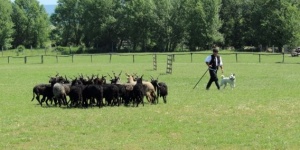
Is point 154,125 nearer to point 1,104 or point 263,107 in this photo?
point 263,107

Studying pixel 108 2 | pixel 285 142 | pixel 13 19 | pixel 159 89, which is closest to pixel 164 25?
pixel 108 2

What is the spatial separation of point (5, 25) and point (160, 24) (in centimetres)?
3150

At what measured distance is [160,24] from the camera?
317 feet

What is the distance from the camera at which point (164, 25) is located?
97250 millimetres

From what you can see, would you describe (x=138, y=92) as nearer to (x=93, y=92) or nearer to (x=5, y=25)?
(x=93, y=92)

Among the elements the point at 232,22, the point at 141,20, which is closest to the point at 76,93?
the point at 141,20

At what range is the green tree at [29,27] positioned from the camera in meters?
107

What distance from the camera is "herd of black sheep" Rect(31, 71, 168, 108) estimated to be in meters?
18.4

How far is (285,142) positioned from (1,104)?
12.4 m

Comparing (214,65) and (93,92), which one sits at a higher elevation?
(214,65)

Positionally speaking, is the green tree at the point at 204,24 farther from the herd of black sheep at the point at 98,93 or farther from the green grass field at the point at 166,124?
the herd of black sheep at the point at 98,93

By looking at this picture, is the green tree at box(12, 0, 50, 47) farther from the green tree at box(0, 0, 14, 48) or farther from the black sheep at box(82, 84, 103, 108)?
the black sheep at box(82, 84, 103, 108)

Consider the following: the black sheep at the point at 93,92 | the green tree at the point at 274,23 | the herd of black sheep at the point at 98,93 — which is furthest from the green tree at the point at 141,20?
the black sheep at the point at 93,92

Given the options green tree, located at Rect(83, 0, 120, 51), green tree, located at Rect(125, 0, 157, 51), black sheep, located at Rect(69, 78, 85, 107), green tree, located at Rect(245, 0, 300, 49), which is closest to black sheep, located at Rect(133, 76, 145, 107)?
black sheep, located at Rect(69, 78, 85, 107)
